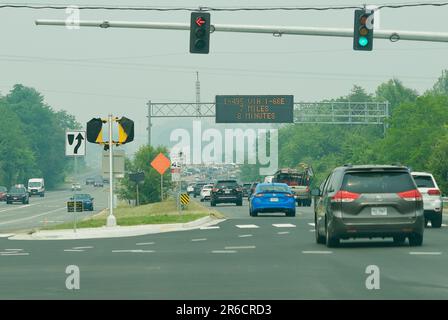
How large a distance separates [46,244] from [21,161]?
151 m

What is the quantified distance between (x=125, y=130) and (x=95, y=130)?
1.10m

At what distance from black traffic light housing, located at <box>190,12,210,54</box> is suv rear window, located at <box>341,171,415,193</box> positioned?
8.03 meters

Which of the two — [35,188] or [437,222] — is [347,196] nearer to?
[437,222]

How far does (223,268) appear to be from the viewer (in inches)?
807

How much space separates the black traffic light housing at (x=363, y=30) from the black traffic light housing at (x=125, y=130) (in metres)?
8.81

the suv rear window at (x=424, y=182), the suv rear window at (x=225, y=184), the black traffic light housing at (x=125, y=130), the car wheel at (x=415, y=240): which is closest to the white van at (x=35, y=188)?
the suv rear window at (x=225, y=184)

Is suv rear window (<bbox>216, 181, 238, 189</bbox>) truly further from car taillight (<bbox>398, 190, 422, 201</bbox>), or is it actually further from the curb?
car taillight (<bbox>398, 190, 422, 201</bbox>)

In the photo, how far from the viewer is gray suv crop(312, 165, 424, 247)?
25047 millimetres

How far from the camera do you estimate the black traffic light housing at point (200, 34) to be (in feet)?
105

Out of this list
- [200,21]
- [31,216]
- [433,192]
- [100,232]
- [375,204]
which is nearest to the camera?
[375,204]

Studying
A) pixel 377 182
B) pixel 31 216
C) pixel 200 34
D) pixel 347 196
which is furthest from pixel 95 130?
pixel 31 216

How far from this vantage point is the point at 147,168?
276ft
